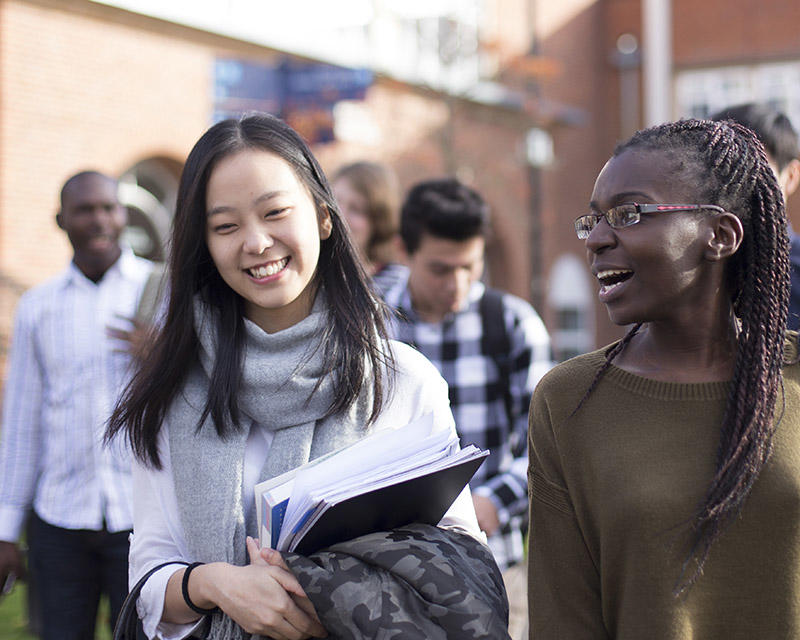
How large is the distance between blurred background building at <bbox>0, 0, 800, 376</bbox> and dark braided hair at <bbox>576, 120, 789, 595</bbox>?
7.38ft

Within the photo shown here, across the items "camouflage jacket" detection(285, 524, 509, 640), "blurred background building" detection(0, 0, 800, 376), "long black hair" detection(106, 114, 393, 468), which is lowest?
"camouflage jacket" detection(285, 524, 509, 640)

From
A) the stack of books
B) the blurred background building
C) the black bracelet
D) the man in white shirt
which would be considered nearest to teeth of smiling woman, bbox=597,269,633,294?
the stack of books

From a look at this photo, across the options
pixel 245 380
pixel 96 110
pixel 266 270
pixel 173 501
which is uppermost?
pixel 96 110

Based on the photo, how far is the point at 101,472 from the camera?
12.6 feet

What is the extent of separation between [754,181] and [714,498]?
0.62 metres

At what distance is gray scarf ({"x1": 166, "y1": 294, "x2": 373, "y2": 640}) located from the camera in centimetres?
222

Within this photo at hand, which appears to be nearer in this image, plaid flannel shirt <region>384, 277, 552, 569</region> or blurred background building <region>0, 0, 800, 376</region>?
plaid flannel shirt <region>384, 277, 552, 569</region>

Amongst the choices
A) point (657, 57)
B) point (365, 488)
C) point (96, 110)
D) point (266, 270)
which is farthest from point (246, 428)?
point (657, 57)

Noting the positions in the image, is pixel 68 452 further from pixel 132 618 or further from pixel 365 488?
pixel 365 488

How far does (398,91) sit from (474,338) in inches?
502

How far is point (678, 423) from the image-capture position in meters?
1.99

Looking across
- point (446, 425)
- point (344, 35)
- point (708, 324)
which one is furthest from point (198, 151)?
point (344, 35)

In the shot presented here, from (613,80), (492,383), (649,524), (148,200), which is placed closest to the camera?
(649,524)

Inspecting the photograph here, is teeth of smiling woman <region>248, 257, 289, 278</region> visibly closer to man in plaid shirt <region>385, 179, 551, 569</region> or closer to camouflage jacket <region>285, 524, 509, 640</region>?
camouflage jacket <region>285, 524, 509, 640</region>
